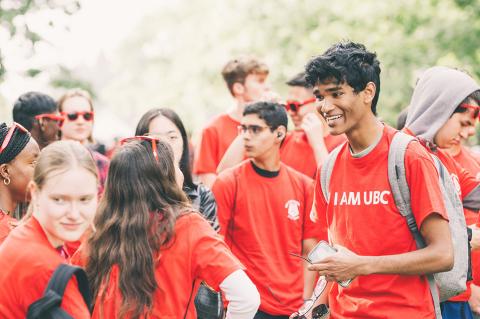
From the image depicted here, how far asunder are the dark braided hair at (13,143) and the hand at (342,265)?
2.05 meters

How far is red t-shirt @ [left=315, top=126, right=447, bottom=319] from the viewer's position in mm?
4262

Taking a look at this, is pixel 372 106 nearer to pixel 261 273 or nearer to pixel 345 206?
pixel 345 206

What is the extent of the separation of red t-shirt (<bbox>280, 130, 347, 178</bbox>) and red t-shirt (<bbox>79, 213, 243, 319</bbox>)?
3.71 metres

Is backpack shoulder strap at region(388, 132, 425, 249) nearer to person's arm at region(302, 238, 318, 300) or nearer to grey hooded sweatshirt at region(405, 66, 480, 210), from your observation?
grey hooded sweatshirt at region(405, 66, 480, 210)

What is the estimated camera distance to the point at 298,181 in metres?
6.94

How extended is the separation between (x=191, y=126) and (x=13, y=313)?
29.2m

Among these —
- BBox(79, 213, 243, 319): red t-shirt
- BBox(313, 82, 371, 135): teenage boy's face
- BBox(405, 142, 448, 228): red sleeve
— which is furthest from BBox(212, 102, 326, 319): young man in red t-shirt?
BBox(405, 142, 448, 228): red sleeve

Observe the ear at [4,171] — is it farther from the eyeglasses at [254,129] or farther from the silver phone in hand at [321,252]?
the eyeglasses at [254,129]

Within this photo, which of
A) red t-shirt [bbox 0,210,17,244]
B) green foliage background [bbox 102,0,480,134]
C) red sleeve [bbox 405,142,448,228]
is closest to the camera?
red sleeve [bbox 405,142,448,228]

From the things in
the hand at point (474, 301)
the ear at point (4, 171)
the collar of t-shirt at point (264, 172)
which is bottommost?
the hand at point (474, 301)

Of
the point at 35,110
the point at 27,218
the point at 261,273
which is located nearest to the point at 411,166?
the point at 27,218

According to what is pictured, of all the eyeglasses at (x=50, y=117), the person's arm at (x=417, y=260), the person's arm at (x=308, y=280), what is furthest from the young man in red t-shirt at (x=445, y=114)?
the eyeglasses at (x=50, y=117)

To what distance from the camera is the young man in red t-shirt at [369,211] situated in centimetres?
424

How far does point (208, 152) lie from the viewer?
798 centimetres
